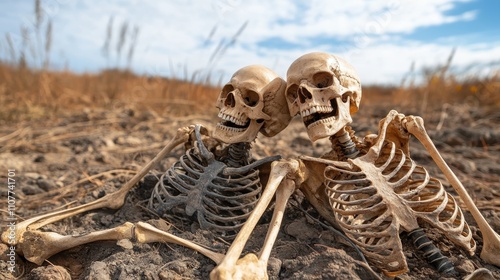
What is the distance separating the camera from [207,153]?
1.96 metres

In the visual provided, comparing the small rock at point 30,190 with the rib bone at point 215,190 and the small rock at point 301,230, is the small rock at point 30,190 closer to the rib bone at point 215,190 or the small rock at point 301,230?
the rib bone at point 215,190

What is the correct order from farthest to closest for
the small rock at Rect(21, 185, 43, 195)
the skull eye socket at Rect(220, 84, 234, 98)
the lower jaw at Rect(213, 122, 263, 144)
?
1. the small rock at Rect(21, 185, 43, 195)
2. the skull eye socket at Rect(220, 84, 234, 98)
3. the lower jaw at Rect(213, 122, 263, 144)

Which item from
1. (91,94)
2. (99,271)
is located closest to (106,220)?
(99,271)

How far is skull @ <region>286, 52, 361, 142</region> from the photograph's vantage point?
167cm

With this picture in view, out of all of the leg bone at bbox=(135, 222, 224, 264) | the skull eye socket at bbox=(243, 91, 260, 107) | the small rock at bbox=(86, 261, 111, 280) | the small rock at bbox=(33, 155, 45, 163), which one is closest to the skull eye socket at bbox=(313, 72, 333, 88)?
the skull eye socket at bbox=(243, 91, 260, 107)

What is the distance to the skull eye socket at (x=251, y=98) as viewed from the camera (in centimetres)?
187

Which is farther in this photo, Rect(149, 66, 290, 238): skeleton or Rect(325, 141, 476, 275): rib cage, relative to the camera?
Rect(149, 66, 290, 238): skeleton

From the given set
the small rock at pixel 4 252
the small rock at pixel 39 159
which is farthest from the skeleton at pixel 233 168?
the small rock at pixel 39 159

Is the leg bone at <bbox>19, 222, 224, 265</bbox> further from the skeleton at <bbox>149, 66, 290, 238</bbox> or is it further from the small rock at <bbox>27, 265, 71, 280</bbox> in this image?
the skeleton at <bbox>149, 66, 290, 238</bbox>

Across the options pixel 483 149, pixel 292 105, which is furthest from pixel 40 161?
pixel 483 149

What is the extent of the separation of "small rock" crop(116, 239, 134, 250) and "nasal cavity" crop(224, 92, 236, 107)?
2.48ft

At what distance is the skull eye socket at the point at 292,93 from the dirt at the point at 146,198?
559 millimetres

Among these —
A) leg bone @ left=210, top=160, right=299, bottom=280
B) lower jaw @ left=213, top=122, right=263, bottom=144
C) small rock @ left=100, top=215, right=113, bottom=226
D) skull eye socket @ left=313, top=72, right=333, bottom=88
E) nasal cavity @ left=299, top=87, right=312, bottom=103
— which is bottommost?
small rock @ left=100, top=215, right=113, bottom=226

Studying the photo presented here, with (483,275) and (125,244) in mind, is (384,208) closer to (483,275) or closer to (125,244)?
(483,275)
